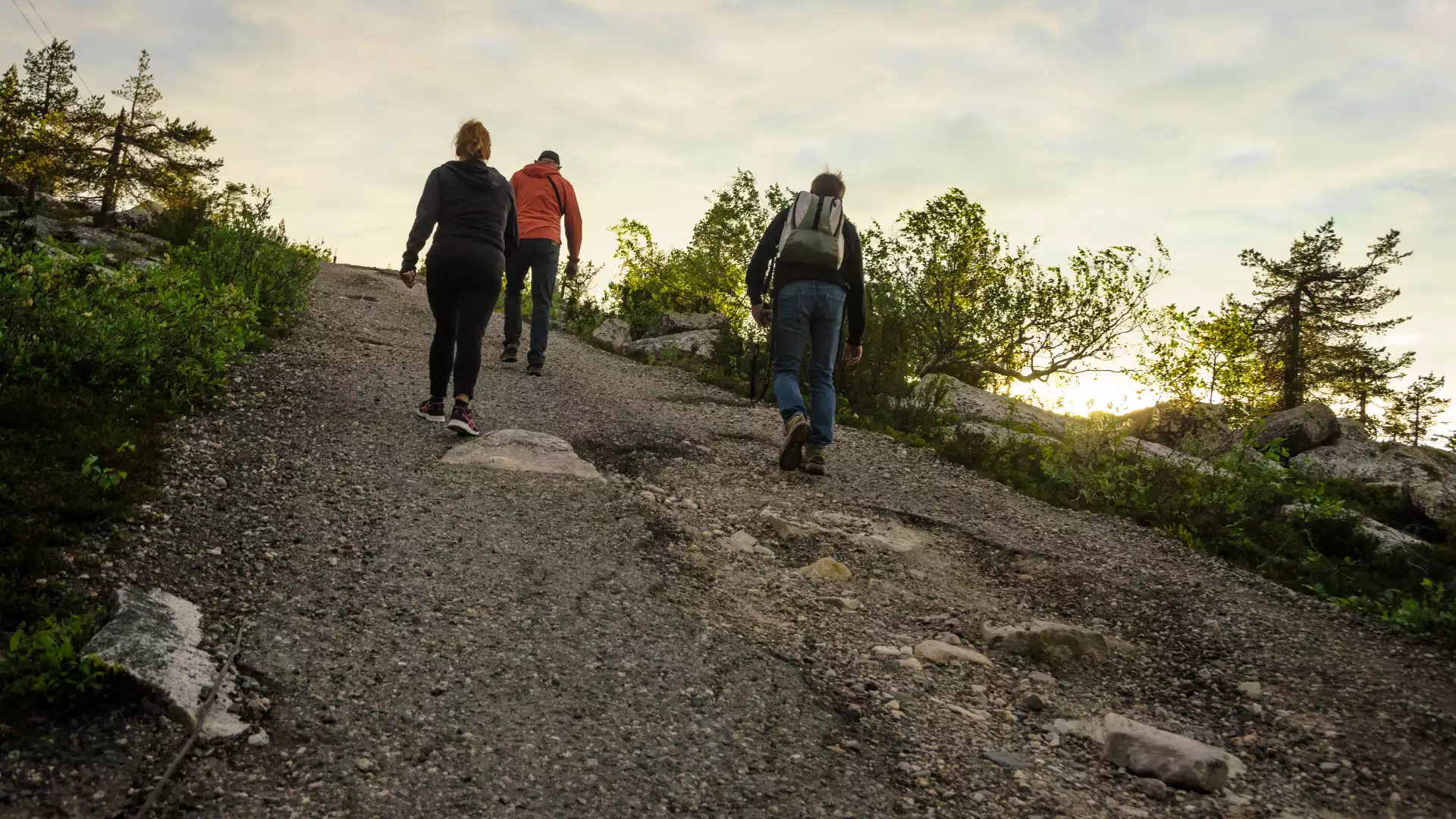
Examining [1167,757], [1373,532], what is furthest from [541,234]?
[1373,532]

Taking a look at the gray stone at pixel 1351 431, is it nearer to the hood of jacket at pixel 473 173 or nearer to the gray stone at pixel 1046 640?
the gray stone at pixel 1046 640

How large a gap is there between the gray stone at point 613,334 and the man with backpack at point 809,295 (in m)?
8.63

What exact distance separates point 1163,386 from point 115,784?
81.5 ft

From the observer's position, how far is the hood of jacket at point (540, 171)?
970cm

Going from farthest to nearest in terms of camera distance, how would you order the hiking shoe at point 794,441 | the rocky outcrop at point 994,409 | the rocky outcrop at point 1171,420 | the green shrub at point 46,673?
the rocky outcrop at point 1171,420 < the rocky outcrop at point 994,409 < the hiking shoe at point 794,441 < the green shrub at point 46,673

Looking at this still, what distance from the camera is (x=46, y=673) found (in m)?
2.73

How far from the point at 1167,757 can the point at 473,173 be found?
5.76m

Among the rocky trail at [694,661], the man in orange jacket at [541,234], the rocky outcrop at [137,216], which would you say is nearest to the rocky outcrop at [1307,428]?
the rocky trail at [694,661]

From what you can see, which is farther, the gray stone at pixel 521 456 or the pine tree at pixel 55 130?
the pine tree at pixel 55 130

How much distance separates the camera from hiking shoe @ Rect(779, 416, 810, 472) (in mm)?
6820

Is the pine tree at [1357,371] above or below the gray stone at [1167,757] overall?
above

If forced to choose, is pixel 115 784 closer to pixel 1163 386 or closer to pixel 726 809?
pixel 726 809

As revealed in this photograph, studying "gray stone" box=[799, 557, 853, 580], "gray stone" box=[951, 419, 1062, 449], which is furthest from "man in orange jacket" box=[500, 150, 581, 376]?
"gray stone" box=[799, 557, 853, 580]

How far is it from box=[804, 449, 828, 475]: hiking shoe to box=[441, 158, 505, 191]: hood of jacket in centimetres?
330
